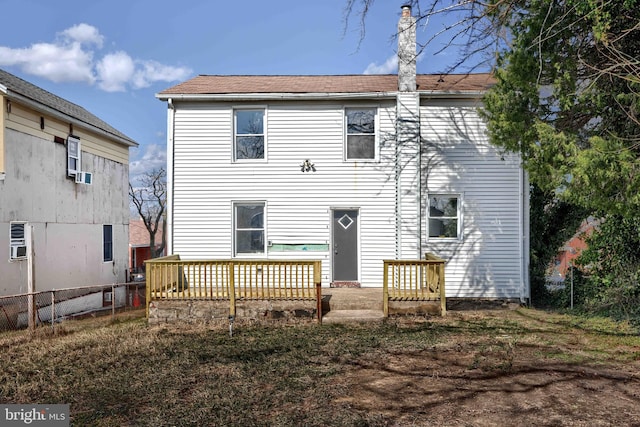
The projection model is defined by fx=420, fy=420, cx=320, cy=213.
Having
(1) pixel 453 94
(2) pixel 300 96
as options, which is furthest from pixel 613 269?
(2) pixel 300 96

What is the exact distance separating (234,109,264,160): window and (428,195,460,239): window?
16.1 feet

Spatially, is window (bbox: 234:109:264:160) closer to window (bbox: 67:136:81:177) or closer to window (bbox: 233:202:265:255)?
window (bbox: 233:202:265:255)

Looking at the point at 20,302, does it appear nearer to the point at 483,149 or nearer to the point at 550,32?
the point at 483,149

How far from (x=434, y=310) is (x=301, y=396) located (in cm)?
503

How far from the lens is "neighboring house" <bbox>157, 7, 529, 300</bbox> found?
36.9 ft

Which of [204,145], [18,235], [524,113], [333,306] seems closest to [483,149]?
[524,113]

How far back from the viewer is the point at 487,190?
37.0ft

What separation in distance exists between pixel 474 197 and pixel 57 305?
1346 centimetres

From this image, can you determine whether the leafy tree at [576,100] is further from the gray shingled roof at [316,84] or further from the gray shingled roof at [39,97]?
the gray shingled roof at [39,97]

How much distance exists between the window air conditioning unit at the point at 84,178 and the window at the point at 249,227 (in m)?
7.32

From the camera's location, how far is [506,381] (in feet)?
18.1

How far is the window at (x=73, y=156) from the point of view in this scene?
48.2 ft

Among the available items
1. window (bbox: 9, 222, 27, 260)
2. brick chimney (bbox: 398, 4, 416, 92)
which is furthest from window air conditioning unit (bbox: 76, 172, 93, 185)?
brick chimney (bbox: 398, 4, 416, 92)

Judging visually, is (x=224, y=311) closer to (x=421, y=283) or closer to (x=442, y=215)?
(x=421, y=283)
